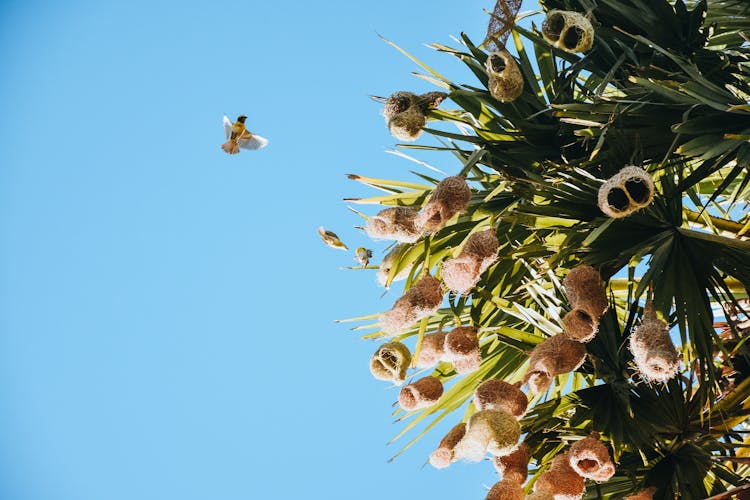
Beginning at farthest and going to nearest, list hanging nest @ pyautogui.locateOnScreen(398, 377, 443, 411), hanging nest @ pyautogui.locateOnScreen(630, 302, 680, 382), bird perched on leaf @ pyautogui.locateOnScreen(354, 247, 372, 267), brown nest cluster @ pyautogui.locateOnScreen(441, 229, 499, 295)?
1. bird perched on leaf @ pyautogui.locateOnScreen(354, 247, 372, 267)
2. hanging nest @ pyautogui.locateOnScreen(398, 377, 443, 411)
3. brown nest cluster @ pyautogui.locateOnScreen(441, 229, 499, 295)
4. hanging nest @ pyautogui.locateOnScreen(630, 302, 680, 382)

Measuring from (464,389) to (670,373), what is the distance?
0.73 meters

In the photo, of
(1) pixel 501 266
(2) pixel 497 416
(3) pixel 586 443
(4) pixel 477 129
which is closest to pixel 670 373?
(3) pixel 586 443

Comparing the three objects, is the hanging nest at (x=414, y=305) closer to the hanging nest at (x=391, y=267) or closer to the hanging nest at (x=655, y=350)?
the hanging nest at (x=391, y=267)

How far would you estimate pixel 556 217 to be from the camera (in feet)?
6.23

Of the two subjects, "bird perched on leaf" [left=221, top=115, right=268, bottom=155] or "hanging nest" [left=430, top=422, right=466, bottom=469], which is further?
"bird perched on leaf" [left=221, top=115, right=268, bottom=155]

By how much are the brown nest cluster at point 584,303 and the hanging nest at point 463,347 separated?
9.3 inches

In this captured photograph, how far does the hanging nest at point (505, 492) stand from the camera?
1658 millimetres

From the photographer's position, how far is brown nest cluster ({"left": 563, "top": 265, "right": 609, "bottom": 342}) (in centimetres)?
166

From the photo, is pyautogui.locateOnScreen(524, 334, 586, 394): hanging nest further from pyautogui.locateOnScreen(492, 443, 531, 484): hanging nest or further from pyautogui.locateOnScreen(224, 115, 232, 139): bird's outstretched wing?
pyautogui.locateOnScreen(224, 115, 232, 139): bird's outstretched wing

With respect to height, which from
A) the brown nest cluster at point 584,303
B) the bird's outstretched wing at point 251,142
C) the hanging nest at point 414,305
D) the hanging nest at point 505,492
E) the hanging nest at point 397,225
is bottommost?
the hanging nest at point 505,492

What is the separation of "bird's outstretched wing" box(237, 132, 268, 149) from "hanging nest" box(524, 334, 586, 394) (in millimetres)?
3067

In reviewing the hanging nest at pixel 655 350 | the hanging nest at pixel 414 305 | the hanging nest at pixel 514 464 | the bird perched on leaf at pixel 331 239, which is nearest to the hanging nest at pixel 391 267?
the hanging nest at pixel 414 305

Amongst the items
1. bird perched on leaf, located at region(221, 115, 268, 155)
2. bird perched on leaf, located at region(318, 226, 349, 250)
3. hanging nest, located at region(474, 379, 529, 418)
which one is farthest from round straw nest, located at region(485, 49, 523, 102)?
bird perched on leaf, located at region(221, 115, 268, 155)

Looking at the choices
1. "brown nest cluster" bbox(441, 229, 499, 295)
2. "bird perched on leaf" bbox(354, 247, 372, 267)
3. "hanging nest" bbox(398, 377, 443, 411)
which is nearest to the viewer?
"brown nest cluster" bbox(441, 229, 499, 295)
